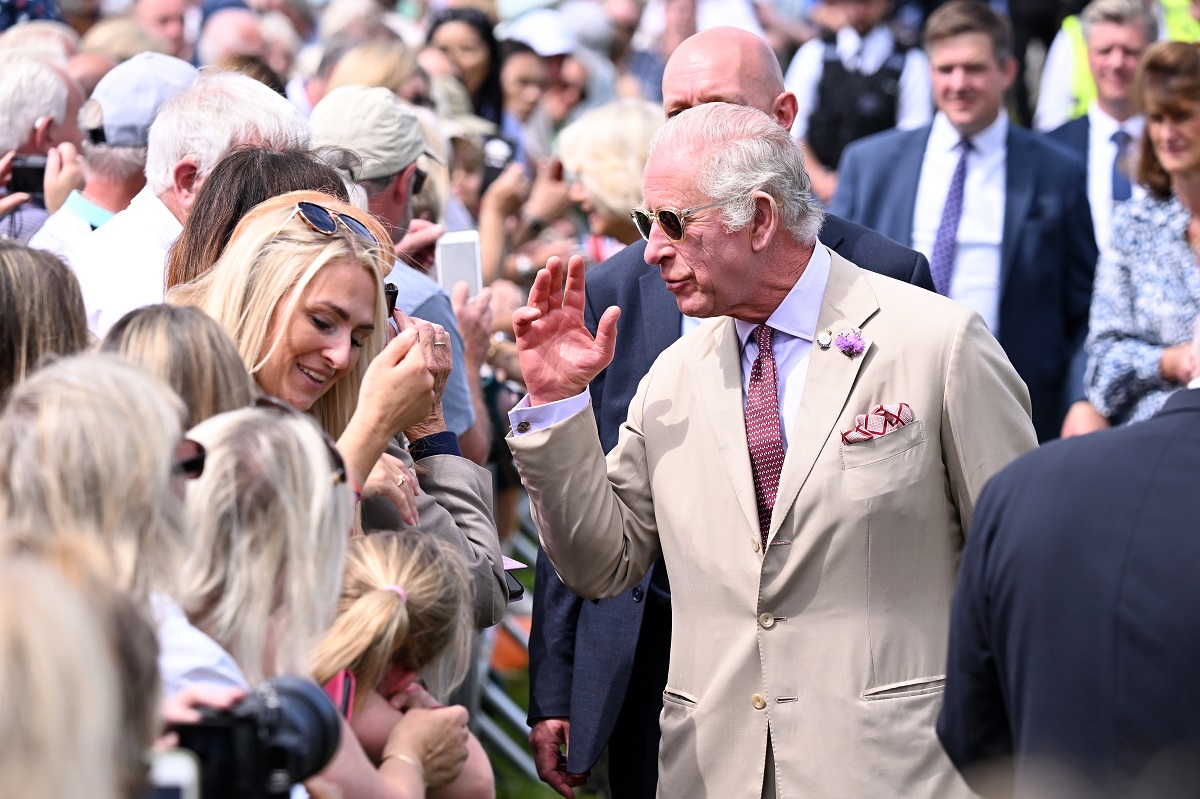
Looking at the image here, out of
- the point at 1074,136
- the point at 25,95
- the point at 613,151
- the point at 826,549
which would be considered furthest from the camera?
the point at 1074,136

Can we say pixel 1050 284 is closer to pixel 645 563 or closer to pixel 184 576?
pixel 645 563

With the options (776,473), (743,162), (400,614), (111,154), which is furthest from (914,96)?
(400,614)

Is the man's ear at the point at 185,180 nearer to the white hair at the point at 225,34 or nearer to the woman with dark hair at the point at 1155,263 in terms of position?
the woman with dark hair at the point at 1155,263

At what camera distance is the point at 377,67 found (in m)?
6.38

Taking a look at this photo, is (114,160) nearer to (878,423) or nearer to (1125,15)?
(878,423)

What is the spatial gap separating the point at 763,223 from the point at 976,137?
11.2 ft

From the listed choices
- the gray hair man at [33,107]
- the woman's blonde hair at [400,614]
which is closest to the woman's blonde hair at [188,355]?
the woman's blonde hair at [400,614]

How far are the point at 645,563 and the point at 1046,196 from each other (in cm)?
363

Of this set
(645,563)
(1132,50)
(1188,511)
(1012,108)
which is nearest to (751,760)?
(645,563)

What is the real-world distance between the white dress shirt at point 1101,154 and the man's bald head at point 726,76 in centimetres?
347

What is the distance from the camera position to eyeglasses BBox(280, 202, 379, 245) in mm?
3145

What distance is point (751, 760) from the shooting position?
342cm

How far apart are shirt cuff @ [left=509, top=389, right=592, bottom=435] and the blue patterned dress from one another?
278cm

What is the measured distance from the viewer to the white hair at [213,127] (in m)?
3.95
